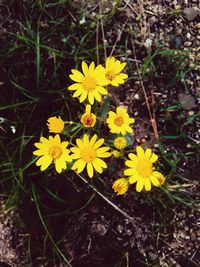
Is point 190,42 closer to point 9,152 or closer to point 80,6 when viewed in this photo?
point 80,6

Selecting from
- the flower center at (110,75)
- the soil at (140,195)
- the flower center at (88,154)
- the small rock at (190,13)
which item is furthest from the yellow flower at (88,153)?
the small rock at (190,13)

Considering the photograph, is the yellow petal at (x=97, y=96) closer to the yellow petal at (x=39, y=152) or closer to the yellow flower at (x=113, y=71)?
the yellow flower at (x=113, y=71)

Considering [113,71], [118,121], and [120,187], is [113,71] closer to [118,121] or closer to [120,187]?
[118,121]

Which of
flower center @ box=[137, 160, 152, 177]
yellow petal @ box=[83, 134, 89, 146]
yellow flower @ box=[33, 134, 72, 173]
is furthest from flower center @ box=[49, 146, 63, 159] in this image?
flower center @ box=[137, 160, 152, 177]

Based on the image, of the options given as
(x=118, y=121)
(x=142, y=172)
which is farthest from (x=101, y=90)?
(x=142, y=172)

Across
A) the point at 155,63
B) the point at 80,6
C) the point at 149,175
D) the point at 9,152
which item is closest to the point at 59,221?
the point at 9,152
